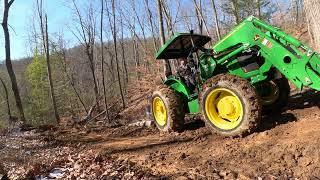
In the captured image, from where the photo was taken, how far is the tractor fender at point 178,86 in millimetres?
8419

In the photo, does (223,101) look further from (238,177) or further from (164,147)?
(238,177)

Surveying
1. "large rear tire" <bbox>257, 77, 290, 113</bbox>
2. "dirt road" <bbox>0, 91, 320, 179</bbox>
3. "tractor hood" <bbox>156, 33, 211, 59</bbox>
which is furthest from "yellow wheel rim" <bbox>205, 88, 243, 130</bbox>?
"tractor hood" <bbox>156, 33, 211, 59</bbox>

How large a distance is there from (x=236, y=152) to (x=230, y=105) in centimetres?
112

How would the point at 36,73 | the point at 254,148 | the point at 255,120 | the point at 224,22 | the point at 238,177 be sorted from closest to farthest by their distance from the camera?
the point at 238,177, the point at 254,148, the point at 255,120, the point at 224,22, the point at 36,73

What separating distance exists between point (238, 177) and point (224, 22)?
39985 mm

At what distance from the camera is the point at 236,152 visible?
583 centimetres

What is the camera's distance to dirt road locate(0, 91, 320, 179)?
197 inches

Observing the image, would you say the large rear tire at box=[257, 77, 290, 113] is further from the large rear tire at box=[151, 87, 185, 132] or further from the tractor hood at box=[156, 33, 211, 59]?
the large rear tire at box=[151, 87, 185, 132]

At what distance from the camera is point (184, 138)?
25.4 feet

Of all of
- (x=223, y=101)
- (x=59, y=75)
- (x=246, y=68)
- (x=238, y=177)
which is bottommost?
(x=238, y=177)

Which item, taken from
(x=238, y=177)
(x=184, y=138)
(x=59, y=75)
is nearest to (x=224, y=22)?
(x=59, y=75)

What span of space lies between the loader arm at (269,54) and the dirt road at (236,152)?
0.78 metres

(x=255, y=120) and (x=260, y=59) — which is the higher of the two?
(x=260, y=59)

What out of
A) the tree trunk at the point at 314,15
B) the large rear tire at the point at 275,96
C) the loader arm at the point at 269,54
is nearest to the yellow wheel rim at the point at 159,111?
the loader arm at the point at 269,54
